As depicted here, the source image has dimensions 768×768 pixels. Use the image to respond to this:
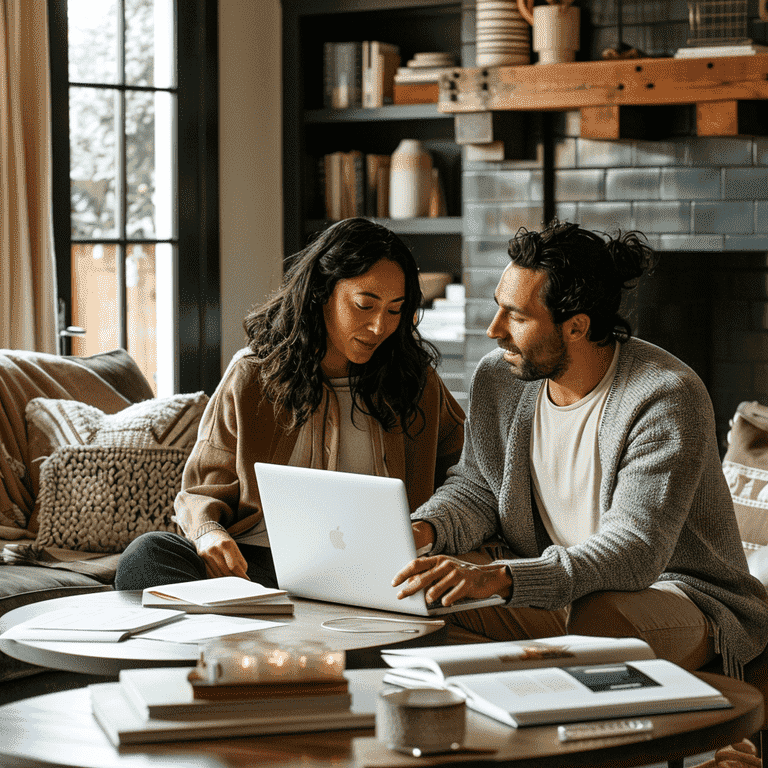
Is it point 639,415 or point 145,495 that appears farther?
point 145,495

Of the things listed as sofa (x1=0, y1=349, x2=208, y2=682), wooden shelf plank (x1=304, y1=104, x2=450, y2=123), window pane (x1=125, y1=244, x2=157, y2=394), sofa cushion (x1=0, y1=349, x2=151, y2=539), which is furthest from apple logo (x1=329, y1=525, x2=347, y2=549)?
window pane (x1=125, y1=244, x2=157, y2=394)

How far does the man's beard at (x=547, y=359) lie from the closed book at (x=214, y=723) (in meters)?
0.91

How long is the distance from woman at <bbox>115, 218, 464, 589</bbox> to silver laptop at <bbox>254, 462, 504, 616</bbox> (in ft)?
1.42

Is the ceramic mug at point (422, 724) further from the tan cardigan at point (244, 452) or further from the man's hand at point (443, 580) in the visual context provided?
the tan cardigan at point (244, 452)

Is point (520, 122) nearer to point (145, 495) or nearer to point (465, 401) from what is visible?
point (465, 401)

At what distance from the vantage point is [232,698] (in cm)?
126

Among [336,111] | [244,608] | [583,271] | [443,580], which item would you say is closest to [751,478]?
[583,271]

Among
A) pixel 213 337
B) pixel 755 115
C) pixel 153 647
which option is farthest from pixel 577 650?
pixel 213 337

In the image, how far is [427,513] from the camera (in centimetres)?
209

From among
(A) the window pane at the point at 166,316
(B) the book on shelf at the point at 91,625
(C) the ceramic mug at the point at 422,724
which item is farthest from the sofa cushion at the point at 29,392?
(C) the ceramic mug at the point at 422,724

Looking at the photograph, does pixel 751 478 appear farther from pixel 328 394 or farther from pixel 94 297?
pixel 94 297

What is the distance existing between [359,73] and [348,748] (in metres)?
3.47

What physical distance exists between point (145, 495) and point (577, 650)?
160 cm

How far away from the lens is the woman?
2264mm
